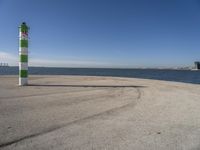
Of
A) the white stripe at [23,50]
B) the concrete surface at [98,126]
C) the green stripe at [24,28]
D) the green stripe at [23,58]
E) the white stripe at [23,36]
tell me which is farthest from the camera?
the green stripe at [23,58]

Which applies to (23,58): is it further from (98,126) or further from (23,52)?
(98,126)

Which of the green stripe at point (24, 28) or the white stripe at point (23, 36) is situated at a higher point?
the green stripe at point (24, 28)

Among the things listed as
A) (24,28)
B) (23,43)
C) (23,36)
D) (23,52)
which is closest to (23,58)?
(23,52)

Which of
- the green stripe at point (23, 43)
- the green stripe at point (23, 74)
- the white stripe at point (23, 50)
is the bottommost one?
the green stripe at point (23, 74)

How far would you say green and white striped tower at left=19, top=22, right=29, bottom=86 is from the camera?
1913cm

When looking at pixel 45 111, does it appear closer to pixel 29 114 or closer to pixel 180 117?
pixel 29 114

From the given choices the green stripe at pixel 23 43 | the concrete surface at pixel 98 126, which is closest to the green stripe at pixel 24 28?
the green stripe at pixel 23 43

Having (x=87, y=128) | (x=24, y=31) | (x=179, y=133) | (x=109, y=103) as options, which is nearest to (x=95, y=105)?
(x=109, y=103)

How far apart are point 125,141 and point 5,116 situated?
3.93 meters

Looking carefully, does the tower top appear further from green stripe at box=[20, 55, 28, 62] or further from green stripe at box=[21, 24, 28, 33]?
green stripe at box=[20, 55, 28, 62]

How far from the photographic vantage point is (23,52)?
63.7ft

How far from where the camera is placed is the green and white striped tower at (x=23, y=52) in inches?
753

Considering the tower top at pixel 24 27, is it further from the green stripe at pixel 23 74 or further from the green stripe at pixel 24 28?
the green stripe at pixel 23 74

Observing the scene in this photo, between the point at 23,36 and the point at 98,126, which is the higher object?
the point at 23,36
